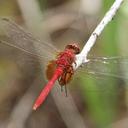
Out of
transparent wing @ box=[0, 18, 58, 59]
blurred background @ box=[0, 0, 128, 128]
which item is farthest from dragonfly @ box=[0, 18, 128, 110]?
blurred background @ box=[0, 0, 128, 128]

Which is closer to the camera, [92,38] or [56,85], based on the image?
[92,38]

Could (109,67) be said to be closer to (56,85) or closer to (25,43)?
(25,43)

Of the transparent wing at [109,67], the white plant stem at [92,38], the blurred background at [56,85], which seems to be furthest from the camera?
the blurred background at [56,85]

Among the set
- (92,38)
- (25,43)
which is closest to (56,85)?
(25,43)

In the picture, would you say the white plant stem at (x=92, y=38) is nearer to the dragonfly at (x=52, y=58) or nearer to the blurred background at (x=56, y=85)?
the dragonfly at (x=52, y=58)

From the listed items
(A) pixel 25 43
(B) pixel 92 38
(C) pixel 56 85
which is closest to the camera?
A: (B) pixel 92 38

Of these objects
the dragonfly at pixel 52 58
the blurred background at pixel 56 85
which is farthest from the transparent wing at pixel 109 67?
the blurred background at pixel 56 85

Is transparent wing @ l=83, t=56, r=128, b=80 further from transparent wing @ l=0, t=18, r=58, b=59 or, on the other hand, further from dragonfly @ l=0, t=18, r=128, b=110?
transparent wing @ l=0, t=18, r=58, b=59
